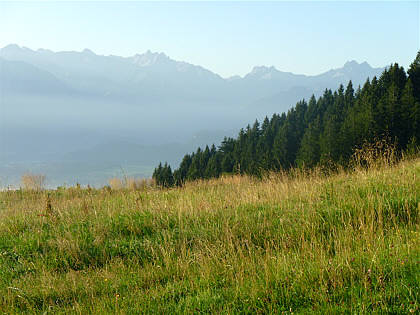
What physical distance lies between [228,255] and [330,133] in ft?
178

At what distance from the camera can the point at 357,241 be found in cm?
518

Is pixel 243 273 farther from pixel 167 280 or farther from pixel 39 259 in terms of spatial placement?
pixel 39 259

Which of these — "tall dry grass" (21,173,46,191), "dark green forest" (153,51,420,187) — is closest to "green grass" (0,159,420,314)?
"dark green forest" (153,51,420,187)

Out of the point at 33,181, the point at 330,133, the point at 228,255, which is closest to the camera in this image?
the point at 228,255

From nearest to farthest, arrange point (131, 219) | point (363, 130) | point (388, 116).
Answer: point (131, 219) < point (388, 116) < point (363, 130)

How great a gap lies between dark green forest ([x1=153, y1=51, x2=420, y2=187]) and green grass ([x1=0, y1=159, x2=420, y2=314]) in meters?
2.81

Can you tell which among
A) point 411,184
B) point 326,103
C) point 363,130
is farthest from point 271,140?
point 411,184

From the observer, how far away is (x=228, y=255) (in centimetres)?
487

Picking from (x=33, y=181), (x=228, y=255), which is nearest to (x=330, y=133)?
(x=33, y=181)

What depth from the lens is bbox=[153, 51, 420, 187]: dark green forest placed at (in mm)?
36750

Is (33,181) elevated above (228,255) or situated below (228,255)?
above

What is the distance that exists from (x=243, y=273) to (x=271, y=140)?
266 ft

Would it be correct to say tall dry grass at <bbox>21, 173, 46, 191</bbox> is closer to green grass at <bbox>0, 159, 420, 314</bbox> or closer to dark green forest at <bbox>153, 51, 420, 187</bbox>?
dark green forest at <bbox>153, 51, 420, 187</bbox>

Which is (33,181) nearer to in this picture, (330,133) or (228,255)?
(228,255)
